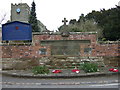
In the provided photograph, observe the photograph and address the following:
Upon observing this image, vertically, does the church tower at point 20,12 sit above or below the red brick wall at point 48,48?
above

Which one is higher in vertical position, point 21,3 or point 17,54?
point 21,3

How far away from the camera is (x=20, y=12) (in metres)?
→ 54.2

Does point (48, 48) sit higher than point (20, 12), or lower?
lower

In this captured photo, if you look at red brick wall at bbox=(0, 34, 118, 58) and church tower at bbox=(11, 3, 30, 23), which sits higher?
church tower at bbox=(11, 3, 30, 23)

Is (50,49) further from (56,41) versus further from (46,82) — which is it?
(46,82)

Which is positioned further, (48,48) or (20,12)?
(20,12)

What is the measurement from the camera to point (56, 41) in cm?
1566

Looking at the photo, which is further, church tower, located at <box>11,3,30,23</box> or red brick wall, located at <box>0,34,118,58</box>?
church tower, located at <box>11,3,30,23</box>

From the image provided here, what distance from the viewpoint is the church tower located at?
2133 inches

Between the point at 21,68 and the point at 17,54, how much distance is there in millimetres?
1848

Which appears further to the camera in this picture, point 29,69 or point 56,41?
point 56,41

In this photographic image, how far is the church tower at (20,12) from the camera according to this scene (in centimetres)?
5419

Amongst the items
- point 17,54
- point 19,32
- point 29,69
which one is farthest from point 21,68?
point 19,32

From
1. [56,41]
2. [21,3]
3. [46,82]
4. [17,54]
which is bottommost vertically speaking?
[46,82]
